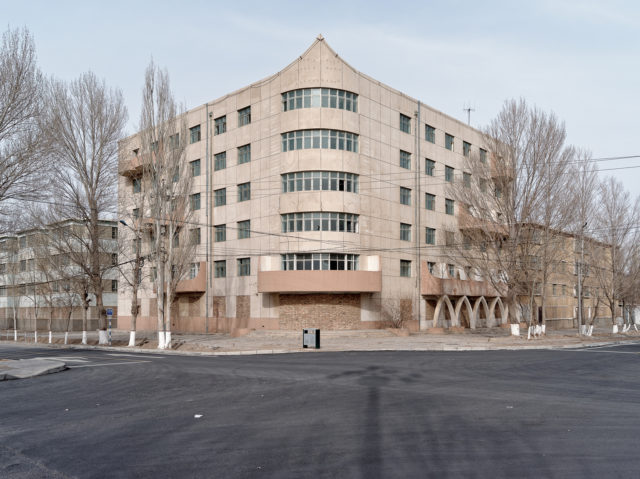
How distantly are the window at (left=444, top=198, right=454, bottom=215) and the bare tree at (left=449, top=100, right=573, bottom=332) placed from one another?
13.1 meters

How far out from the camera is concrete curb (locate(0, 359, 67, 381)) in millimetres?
17075

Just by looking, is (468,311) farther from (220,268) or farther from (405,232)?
(220,268)

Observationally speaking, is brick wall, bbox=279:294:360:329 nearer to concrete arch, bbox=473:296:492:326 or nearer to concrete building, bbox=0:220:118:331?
concrete building, bbox=0:220:118:331

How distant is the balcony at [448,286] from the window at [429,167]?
8.35 metres

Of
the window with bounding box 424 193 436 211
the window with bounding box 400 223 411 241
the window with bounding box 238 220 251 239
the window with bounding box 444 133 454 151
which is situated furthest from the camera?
the window with bounding box 444 133 454 151

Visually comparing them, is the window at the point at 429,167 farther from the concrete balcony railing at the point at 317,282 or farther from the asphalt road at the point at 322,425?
the asphalt road at the point at 322,425

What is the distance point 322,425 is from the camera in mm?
9281

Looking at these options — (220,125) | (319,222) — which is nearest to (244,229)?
(319,222)

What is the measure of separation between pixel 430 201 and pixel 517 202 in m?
13.4

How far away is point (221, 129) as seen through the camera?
48344 mm

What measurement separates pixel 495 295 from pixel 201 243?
1155 inches

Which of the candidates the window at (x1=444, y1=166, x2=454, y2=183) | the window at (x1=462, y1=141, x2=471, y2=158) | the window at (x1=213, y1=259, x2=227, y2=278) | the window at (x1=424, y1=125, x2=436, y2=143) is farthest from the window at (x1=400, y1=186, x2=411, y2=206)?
the window at (x1=213, y1=259, x2=227, y2=278)

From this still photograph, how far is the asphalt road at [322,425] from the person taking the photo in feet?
22.3

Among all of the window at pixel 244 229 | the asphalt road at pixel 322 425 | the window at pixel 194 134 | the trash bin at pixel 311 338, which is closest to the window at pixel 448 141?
the window at pixel 244 229
